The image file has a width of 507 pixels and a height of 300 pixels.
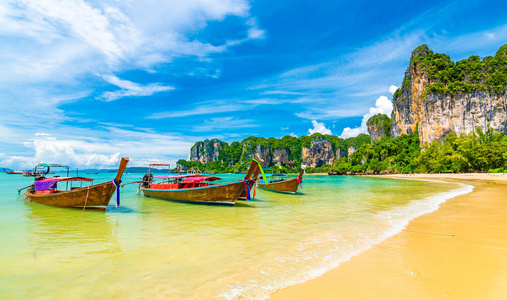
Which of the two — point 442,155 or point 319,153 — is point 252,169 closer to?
point 442,155

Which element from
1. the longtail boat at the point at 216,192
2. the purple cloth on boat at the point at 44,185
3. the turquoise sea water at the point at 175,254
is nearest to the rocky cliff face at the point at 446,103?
the turquoise sea water at the point at 175,254

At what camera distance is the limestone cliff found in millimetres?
117000

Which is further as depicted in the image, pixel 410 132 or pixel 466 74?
pixel 410 132

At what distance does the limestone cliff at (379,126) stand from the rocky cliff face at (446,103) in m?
28.4

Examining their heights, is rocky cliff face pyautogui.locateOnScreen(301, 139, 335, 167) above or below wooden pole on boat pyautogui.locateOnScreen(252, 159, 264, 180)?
above

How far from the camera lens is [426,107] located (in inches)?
2938

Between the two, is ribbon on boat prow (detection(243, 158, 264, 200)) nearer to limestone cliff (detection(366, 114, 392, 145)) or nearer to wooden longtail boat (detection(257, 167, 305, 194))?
wooden longtail boat (detection(257, 167, 305, 194))

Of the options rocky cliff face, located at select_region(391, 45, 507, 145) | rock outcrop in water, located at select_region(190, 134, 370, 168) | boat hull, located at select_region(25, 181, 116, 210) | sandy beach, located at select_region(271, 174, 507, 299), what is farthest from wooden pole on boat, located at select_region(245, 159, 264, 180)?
rock outcrop in water, located at select_region(190, 134, 370, 168)

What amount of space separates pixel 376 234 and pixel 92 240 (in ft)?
28.6

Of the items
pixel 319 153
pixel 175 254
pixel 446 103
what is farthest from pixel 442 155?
pixel 319 153

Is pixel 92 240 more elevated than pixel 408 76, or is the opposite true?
pixel 408 76

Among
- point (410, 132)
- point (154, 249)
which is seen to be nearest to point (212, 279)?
point (154, 249)

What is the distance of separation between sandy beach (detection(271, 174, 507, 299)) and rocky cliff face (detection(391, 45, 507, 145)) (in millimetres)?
79310

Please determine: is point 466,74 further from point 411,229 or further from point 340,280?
point 340,280
